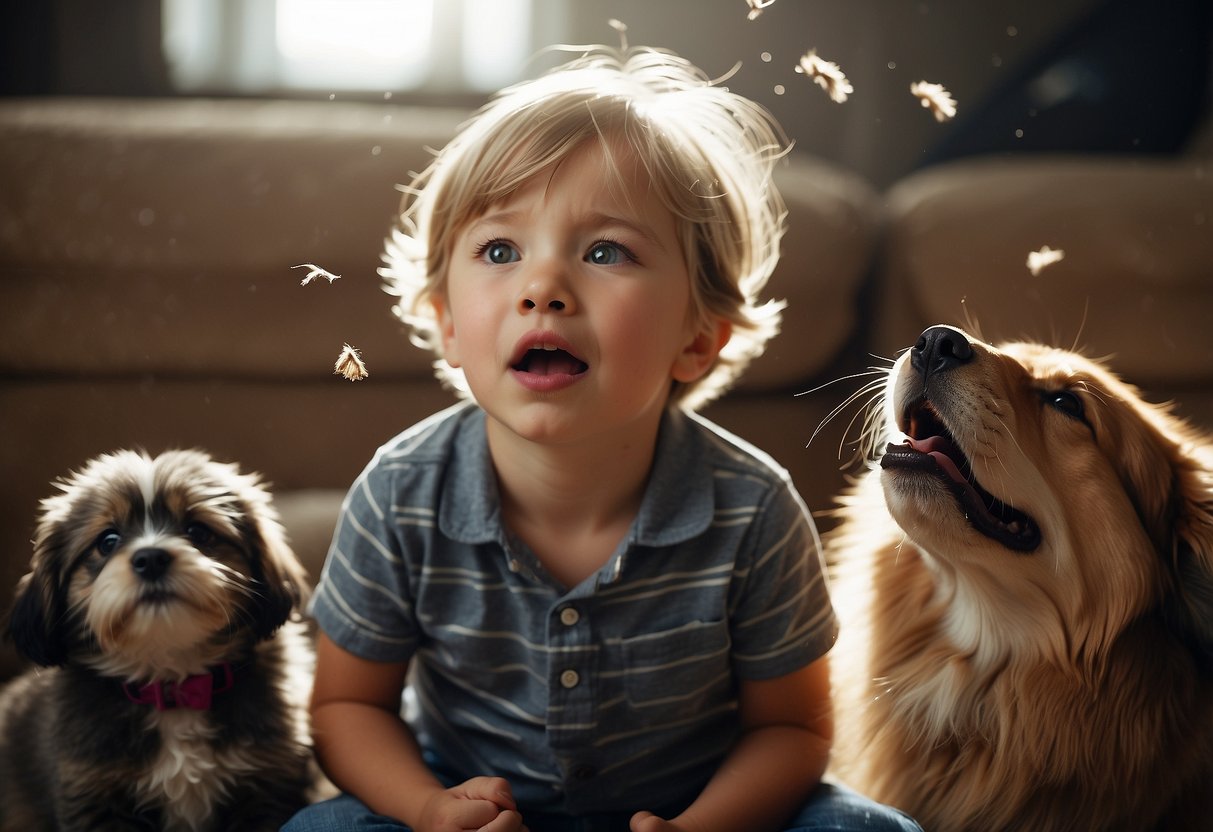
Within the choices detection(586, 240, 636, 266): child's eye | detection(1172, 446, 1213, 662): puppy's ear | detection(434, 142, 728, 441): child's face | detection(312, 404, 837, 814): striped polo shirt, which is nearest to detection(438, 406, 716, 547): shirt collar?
detection(312, 404, 837, 814): striped polo shirt

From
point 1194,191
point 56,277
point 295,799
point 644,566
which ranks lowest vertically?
point 295,799

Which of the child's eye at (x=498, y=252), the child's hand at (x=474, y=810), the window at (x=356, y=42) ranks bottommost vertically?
the child's hand at (x=474, y=810)

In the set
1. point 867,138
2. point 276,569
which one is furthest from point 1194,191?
point 276,569

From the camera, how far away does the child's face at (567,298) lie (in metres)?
0.81

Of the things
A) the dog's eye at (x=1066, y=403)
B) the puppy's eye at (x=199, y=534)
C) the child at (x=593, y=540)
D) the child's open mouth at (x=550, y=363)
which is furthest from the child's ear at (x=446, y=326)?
the dog's eye at (x=1066, y=403)

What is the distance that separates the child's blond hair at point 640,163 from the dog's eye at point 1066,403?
9.8 inches

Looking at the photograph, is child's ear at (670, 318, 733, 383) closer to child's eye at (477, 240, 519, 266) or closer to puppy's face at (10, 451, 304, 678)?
child's eye at (477, 240, 519, 266)

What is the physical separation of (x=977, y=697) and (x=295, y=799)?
0.56m

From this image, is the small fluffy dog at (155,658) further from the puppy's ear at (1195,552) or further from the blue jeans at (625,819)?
the puppy's ear at (1195,552)

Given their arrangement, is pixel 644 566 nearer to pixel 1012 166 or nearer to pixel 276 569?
pixel 276 569

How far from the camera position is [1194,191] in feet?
3.36

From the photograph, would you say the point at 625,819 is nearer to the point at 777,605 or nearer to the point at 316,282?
the point at 777,605

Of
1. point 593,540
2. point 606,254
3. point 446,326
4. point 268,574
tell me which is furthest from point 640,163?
point 268,574

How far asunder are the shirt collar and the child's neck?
2cm
